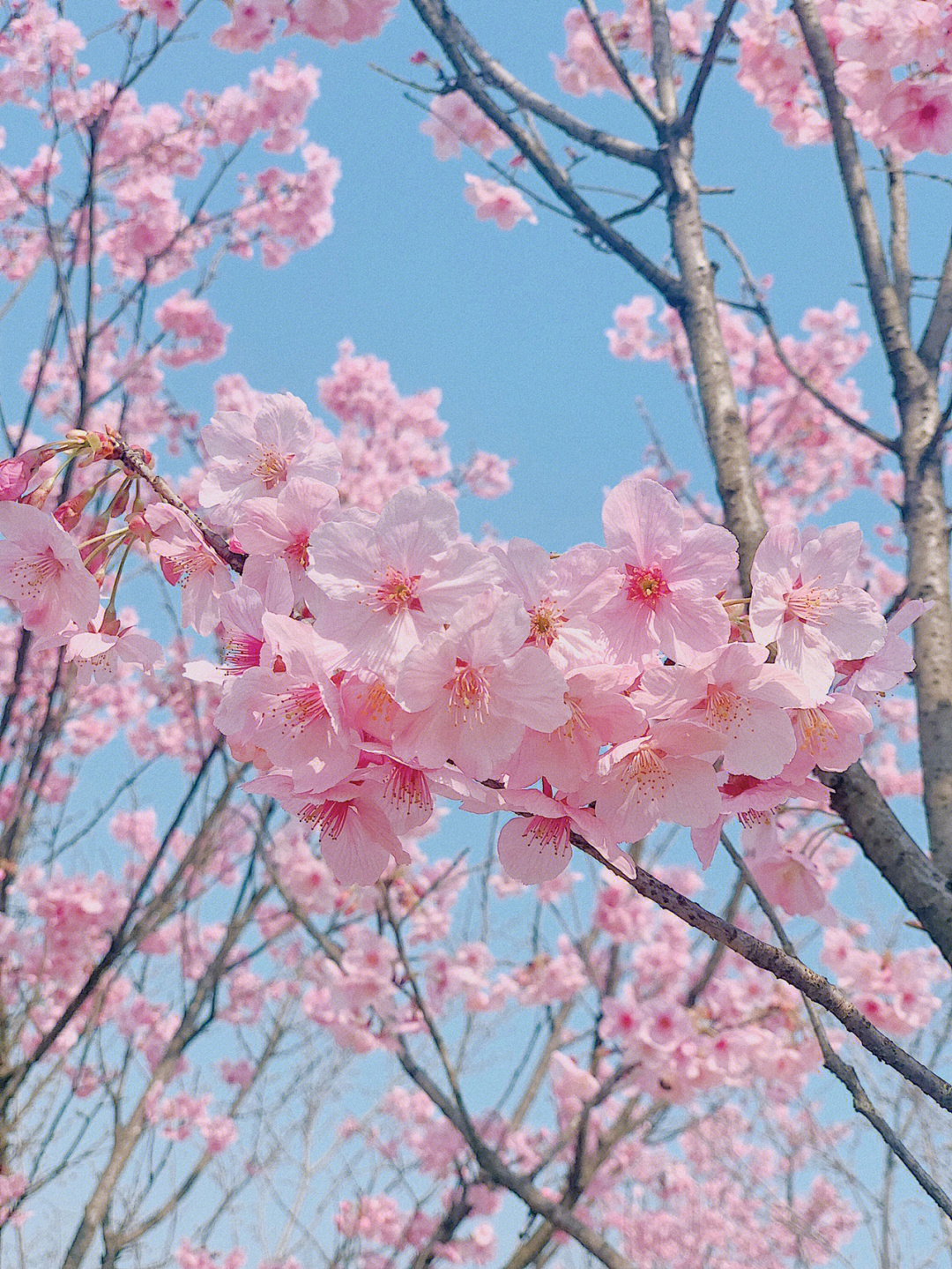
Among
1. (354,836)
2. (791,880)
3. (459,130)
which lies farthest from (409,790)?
(459,130)

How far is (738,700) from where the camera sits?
3.21 feet

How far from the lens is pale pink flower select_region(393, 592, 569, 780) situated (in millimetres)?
856

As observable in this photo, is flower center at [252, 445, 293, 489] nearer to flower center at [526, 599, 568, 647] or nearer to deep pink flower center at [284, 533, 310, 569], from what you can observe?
deep pink flower center at [284, 533, 310, 569]

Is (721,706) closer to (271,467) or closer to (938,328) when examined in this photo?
(271,467)

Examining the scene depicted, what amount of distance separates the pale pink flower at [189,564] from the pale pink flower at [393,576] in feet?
0.94

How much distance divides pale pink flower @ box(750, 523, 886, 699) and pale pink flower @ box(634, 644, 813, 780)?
0.19ft

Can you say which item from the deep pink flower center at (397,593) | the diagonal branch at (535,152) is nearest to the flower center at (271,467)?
the deep pink flower center at (397,593)

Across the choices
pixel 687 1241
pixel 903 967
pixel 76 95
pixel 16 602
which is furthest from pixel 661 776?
pixel 687 1241

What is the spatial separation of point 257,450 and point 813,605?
0.75 meters

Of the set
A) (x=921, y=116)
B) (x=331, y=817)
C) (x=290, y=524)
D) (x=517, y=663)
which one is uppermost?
(x=921, y=116)

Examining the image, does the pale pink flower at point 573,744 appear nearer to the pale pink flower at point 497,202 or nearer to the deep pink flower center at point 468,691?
the deep pink flower center at point 468,691

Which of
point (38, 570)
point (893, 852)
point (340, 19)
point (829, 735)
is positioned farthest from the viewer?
point (340, 19)

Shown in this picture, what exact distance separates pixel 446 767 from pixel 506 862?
23 cm

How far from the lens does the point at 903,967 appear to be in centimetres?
349
